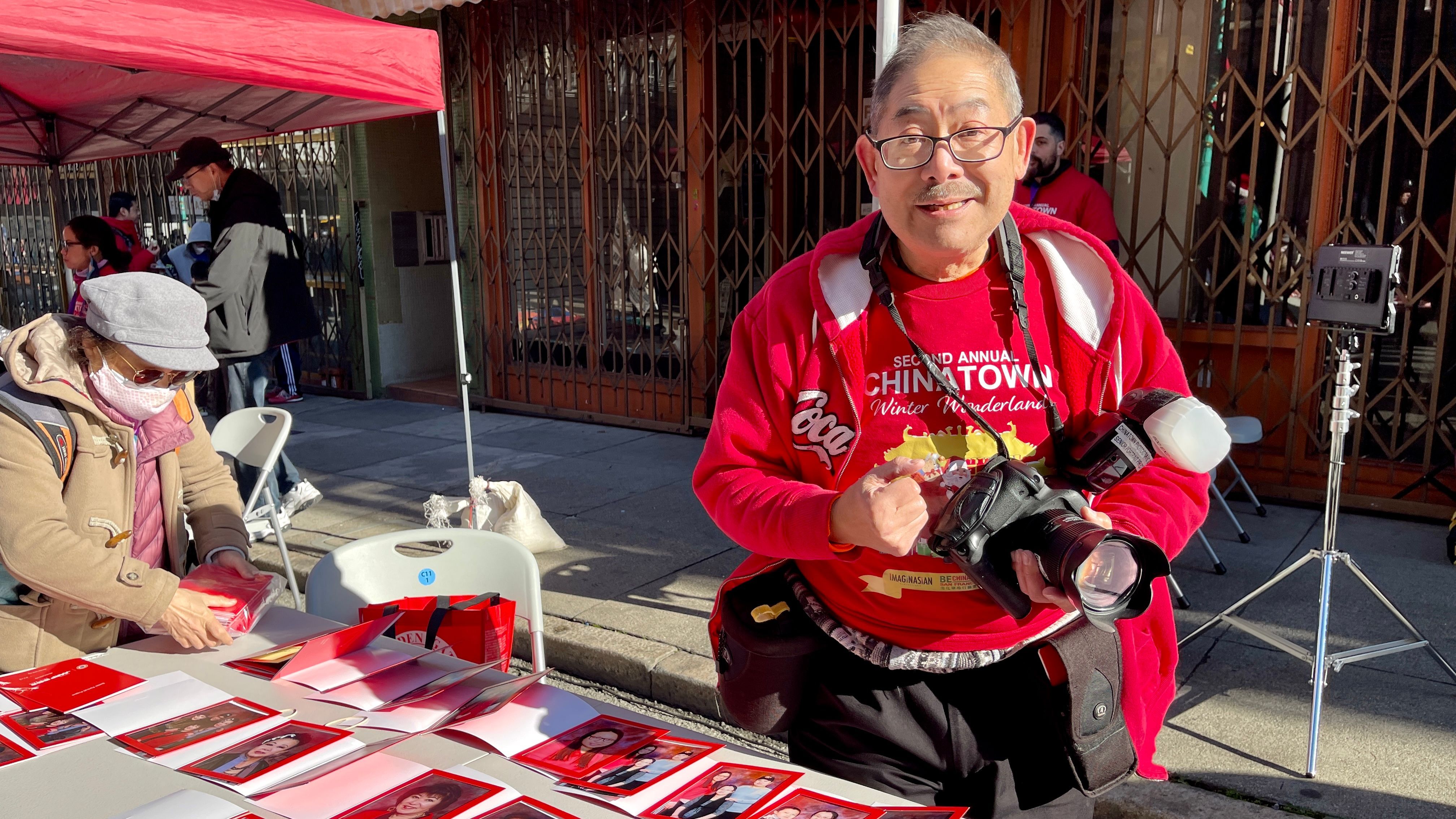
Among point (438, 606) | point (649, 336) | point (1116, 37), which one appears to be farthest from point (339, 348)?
point (438, 606)

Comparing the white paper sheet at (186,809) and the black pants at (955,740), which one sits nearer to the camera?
the white paper sheet at (186,809)

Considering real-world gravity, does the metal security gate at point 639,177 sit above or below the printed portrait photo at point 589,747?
above

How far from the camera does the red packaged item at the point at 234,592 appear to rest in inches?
89.3

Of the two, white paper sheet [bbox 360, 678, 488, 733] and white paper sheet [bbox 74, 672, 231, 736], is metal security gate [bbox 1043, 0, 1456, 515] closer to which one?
white paper sheet [bbox 360, 678, 488, 733]

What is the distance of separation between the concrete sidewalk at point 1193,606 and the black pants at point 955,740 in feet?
4.48

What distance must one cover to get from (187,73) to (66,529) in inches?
84.1

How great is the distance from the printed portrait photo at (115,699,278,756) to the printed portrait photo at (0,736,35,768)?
0.44ft

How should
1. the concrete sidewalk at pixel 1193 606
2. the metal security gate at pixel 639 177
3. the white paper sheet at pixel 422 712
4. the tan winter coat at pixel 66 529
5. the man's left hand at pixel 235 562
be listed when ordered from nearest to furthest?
the white paper sheet at pixel 422 712, the tan winter coat at pixel 66 529, the man's left hand at pixel 235 562, the concrete sidewalk at pixel 1193 606, the metal security gate at pixel 639 177

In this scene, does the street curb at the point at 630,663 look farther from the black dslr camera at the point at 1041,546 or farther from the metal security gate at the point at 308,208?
the metal security gate at the point at 308,208

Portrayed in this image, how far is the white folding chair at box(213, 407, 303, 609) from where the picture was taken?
4273mm

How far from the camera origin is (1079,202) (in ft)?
16.1

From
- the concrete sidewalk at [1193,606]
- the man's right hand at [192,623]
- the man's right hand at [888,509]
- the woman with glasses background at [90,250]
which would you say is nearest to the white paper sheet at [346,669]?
the man's right hand at [192,623]

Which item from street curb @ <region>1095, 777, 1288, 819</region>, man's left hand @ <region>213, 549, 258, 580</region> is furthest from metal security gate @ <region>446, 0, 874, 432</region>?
man's left hand @ <region>213, 549, 258, 580</region>

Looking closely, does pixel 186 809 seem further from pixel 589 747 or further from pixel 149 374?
pixel 149 374
